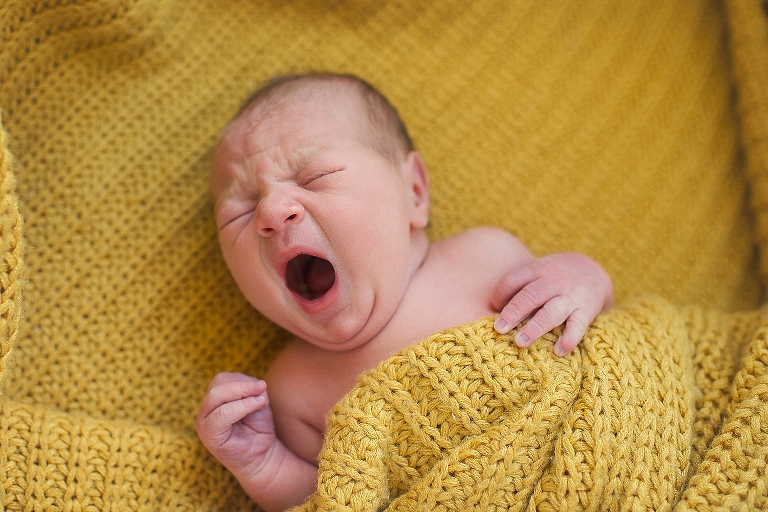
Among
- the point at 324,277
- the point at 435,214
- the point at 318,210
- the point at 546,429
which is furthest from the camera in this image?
the point at 435,214

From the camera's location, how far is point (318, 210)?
121cm

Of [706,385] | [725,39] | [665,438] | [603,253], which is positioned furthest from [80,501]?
[725,39]

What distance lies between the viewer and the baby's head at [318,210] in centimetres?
121

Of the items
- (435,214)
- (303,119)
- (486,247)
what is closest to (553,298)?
(486,247)

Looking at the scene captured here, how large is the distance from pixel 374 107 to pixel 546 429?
781 millimetres

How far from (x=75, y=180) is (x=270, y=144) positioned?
558 millimetres

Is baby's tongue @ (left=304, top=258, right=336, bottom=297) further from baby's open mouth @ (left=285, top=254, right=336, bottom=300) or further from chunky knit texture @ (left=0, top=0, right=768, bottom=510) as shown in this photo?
chunky knit texture @ (left=0, top=0, right=768, bottom=510)

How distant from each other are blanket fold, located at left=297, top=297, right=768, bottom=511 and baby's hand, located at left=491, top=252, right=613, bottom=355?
1.3 inches

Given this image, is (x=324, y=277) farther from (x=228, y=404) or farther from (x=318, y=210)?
(x=228, y=404)

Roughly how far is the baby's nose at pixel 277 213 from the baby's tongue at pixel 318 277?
0.65 feet

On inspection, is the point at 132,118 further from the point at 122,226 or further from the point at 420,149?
the point at 420,149

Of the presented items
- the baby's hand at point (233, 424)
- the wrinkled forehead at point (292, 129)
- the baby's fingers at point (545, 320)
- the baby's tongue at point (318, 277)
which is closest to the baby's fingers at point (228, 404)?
the baby's hand at point (233, 424)

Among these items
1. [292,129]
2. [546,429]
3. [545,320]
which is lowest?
[546,429]

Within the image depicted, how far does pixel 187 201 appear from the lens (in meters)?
1.56
